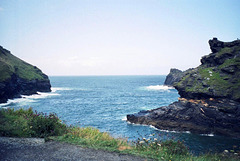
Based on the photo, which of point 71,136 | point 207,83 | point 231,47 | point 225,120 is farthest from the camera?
point 231,47

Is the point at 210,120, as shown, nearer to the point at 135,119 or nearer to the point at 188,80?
the point at 188,80

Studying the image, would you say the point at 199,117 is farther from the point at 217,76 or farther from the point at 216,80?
the point at 217,76

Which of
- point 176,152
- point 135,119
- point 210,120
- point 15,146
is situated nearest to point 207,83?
point 210,120

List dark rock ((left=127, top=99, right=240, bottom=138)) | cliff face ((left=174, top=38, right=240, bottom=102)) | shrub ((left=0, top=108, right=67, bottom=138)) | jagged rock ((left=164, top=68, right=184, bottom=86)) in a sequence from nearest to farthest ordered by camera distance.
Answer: shrub ((left=0, top=108, right=67, bottom=138)) → dark rock ((left=127, top=99, right=240, bottom=138)) → cliff face ((left=174, top=38, right=240, bottom=102)) → jagged rock ((left=164, top=68, right=184, bottom=86))

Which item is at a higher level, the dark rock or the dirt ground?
the dirt ground

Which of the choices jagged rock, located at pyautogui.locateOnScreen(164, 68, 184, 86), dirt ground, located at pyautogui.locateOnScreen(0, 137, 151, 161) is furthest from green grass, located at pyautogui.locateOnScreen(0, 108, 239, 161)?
jagged rock, located at pyautogui.locateOnScreen(164, 68, 184, 86)

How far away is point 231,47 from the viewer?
40.7 m

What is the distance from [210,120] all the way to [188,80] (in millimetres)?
12002

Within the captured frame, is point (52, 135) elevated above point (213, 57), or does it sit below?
below

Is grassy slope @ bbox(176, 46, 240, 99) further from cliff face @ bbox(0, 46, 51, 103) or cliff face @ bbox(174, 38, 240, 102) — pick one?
cliff face @ bbox(0, 46, 51, 103)

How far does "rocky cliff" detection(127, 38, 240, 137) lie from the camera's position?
3064 centimetres

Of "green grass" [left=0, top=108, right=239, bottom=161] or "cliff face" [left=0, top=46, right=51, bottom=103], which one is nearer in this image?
"green grass" [left=0, top=108, right=239, bottom=161]

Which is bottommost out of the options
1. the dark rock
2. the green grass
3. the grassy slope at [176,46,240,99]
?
the dark rock

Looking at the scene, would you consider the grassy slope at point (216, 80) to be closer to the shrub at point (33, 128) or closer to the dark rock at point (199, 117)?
the dark rock at point (199, 117)
